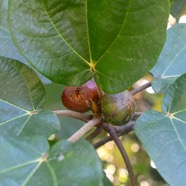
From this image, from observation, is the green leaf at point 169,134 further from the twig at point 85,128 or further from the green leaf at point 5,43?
the green leaf at point 5,43

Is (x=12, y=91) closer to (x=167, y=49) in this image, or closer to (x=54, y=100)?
(x=167, y=49)

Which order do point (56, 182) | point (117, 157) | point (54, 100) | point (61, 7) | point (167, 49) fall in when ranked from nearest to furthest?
point (56, 182) → point (61, 7) → point (167, 49) → point (54, 100) → point (117, 157)

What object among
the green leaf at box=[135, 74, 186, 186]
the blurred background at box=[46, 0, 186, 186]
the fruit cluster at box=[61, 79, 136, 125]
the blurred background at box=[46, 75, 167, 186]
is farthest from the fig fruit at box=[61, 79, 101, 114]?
the blurred background at box=[46, 75, 167, 186]

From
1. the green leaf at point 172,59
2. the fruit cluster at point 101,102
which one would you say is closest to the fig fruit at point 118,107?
the fruit cluster at point 101,102

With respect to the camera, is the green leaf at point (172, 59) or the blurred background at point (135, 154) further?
the blurred background at point (135, 154)

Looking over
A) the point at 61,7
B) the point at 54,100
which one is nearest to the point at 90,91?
the point at 61,7

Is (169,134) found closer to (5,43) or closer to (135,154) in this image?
(5,43)

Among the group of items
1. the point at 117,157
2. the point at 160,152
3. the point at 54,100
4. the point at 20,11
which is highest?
the point at 20,11
